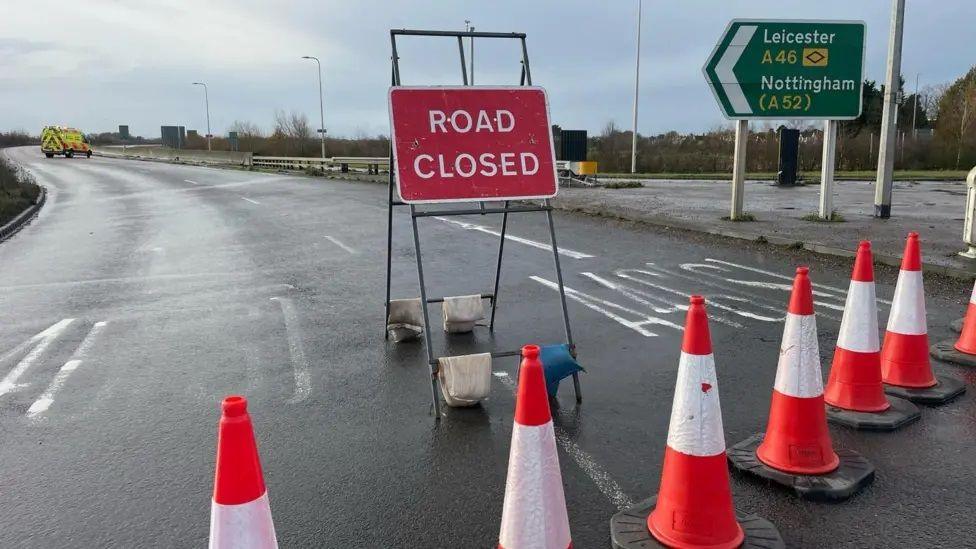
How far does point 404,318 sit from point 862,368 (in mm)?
3605

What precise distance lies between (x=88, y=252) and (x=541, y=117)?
1026 centimetres

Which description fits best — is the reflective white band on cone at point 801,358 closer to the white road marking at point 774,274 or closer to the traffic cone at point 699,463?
the traffic cone at point 699,463

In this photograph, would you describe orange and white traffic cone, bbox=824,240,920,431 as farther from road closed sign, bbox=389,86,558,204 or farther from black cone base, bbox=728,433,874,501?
road closed sign, bbox=389,86,558,204

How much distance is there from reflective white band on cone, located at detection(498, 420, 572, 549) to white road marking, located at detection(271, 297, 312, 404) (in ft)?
8.87

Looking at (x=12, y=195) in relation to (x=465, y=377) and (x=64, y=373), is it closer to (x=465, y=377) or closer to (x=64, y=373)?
(x=64, y=373)

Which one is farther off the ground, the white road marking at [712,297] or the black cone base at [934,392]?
the white road marking at [712,297]

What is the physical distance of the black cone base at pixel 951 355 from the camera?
5359 millimetres

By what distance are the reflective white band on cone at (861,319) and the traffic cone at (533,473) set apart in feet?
8.64

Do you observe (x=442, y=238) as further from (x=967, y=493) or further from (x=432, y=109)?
(x=967, y=493)

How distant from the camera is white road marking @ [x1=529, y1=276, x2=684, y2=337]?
21.7ft

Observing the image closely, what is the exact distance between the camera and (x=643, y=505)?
3.31 meters

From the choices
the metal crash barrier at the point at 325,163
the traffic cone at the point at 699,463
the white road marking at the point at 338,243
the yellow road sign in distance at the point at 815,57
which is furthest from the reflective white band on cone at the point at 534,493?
the metal crash barrier at the point at 325,163

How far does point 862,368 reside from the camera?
4352 mm

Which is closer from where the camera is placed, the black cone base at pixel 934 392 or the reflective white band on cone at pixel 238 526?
the reflective white band on cone at pixel 238 526
